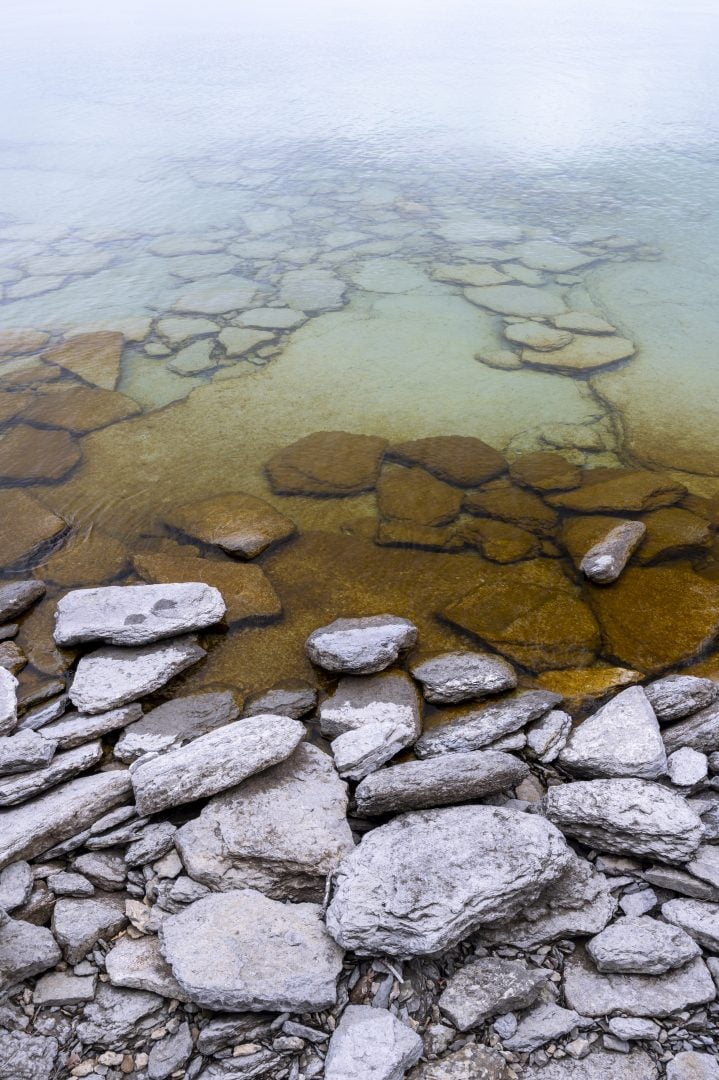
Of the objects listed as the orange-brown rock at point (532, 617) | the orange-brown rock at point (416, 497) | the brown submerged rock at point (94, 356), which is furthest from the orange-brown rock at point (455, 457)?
the brown submerged rock at point (94, 356)

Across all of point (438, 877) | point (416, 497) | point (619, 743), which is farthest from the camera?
point (416, 497)

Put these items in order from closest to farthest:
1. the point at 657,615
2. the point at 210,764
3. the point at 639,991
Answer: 1. the point at 639,991
2. the point at 210,764
3. the point at 657,615

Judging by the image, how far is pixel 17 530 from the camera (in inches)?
144

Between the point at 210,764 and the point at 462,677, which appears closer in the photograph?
the point at 210,764

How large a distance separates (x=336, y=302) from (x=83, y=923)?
4.96 metres

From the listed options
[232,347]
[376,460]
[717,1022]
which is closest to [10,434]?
[232,347]

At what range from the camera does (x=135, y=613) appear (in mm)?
2893

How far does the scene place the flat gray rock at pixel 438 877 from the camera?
6.15ft

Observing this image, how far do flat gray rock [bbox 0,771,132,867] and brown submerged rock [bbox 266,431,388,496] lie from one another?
6.21 feet

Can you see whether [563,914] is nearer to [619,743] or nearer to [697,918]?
[697,918]

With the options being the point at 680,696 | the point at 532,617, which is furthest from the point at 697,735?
the point at 532,617

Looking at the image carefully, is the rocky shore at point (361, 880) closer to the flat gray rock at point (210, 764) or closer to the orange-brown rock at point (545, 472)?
the flat gray rock at point (210, 764)

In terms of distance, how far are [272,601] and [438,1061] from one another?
183 cm

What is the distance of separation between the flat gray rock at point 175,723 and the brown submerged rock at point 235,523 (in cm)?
88
